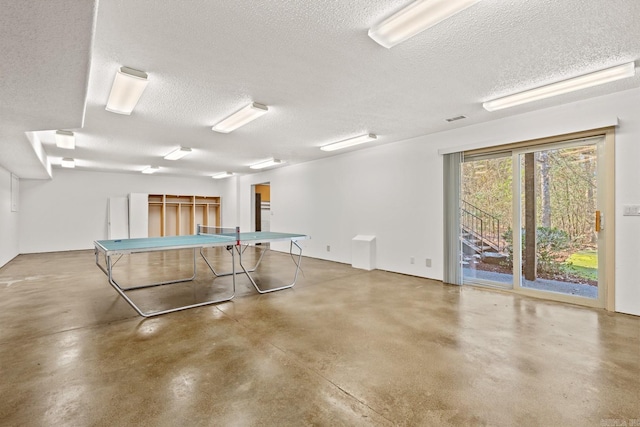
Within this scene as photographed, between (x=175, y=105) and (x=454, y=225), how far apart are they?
14.4 ft

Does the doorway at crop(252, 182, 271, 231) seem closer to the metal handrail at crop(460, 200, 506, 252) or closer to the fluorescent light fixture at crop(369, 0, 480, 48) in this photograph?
the metal handrail at crop(460, 200, 506, 252)

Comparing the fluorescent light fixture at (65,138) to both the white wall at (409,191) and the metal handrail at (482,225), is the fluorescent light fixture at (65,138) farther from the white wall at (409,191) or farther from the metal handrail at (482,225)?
the metal handrail at (482,225)

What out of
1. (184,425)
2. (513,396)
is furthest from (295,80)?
(513,396)

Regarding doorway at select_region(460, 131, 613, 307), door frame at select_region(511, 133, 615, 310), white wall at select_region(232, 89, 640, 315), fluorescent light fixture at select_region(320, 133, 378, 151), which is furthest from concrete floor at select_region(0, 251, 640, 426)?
fluorescent light fixture at select_region(320, 133, 378, 151)

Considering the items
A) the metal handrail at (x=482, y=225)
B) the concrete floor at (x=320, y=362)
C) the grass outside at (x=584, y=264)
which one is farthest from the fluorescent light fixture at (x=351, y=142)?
the grass outside at (x=584, y=264)

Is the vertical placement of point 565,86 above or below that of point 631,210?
above

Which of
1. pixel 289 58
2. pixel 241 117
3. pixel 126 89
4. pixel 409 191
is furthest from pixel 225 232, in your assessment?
pixel 289 58

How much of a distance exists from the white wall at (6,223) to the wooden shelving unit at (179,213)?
134 inches

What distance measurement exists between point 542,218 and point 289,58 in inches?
155

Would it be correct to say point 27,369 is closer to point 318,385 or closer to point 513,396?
point 318,385

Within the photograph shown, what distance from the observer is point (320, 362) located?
2303 mm

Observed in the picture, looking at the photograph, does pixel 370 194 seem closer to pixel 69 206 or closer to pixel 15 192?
pixel 15 192

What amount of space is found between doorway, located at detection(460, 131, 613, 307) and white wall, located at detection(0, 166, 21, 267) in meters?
9.10

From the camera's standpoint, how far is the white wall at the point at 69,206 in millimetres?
8312
